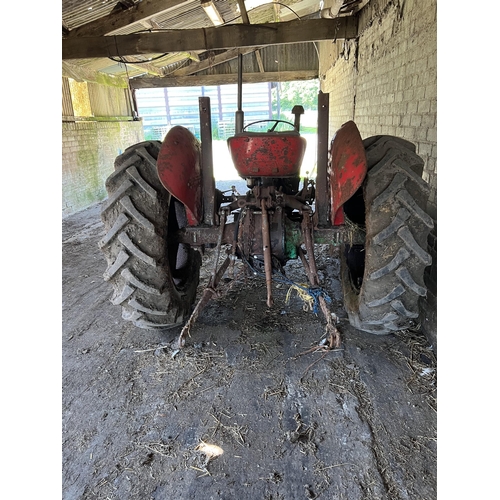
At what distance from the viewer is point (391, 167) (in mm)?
2232

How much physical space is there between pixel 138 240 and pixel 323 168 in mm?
1218

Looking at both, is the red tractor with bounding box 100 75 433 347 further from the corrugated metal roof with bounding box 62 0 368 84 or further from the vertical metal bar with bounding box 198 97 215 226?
the corrugated metal roof with bounding box 62 0 368 84

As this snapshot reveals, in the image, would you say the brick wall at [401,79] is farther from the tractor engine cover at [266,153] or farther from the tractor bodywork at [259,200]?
the tractor engine cover at [266,153]

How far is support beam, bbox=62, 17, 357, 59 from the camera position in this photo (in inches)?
225

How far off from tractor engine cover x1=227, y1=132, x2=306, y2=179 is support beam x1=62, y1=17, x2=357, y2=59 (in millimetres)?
3985

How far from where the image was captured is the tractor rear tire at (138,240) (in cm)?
230

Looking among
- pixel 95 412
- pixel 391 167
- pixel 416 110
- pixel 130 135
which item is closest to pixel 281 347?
pixel 95 412

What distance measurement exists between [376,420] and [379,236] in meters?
0.96

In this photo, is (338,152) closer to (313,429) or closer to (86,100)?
(313,429)

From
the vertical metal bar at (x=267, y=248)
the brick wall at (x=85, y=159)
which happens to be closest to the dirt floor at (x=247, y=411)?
the vertical metal bar at (x=267, y=248)

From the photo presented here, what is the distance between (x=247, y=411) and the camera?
6.56 feet

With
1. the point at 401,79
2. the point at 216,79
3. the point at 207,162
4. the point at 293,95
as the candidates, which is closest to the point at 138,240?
the point at 207,162

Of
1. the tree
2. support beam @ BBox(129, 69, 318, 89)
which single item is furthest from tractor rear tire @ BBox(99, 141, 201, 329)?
the tree

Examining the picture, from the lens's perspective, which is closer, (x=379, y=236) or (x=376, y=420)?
(x=376, y=420)
